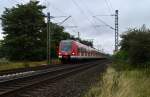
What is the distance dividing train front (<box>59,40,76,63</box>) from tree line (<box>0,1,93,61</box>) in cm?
1239

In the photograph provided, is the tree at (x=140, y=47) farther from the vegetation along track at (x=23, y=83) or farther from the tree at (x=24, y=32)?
the tree at (x=24, y=32)

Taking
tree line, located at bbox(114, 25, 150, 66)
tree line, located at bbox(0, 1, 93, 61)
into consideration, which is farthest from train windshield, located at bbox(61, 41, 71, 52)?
tree line, located at bbox(114, 25, 150, 66)

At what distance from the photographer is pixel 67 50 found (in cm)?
5041

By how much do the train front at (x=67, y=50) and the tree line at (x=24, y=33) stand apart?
1239 cm

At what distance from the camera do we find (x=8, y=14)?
6762 centimetres

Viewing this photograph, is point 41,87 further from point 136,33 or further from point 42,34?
point 42,34

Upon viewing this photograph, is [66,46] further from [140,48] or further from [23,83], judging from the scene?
[23,83]

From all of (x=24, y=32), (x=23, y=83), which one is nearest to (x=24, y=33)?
(x=24, y=32)

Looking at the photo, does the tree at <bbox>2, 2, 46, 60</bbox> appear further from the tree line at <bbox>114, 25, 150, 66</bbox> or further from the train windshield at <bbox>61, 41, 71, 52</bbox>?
the tree line at <bbox>114, 25, 150, 66</bbox>

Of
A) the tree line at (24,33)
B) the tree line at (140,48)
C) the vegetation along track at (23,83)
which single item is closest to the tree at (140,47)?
the tree line at (140,48)

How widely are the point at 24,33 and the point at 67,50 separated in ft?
55.8

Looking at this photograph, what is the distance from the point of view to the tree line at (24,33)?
207ft

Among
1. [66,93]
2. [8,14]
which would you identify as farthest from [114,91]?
[8,14]

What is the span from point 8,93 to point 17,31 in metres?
52.1
